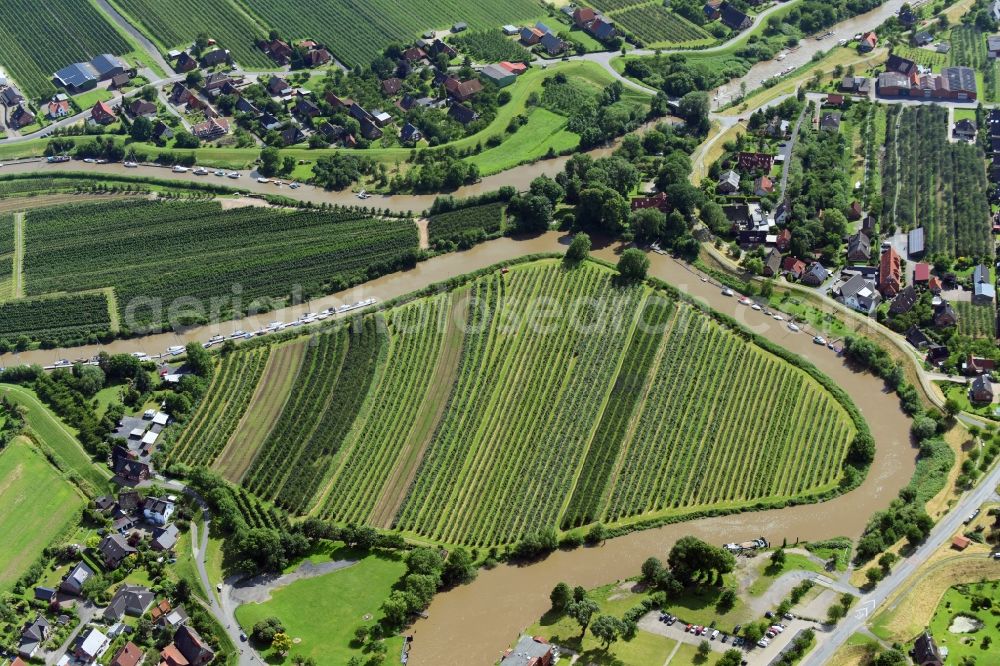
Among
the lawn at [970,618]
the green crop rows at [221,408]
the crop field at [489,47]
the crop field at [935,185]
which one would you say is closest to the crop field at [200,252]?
the green crop rows at [221,408]

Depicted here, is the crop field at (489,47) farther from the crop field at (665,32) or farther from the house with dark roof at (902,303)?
the house with dark roof at (902,303)

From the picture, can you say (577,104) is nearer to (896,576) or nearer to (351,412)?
(351,412)

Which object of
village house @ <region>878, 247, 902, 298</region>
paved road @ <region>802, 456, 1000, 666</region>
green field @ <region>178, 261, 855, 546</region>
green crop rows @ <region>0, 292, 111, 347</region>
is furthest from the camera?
village house @ <region>878, 247, 902, 298</region>

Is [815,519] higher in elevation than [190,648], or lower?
higher

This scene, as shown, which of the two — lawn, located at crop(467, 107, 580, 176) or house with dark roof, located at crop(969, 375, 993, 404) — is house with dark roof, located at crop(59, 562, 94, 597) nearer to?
lawn, located at crop(467, 107, 580, 176)

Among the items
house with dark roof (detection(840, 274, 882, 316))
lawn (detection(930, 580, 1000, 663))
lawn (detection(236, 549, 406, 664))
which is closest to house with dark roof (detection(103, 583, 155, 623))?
lawn (detection(236, 549, 406, 664))

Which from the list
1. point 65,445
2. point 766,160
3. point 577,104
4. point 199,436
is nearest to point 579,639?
point 199,436
